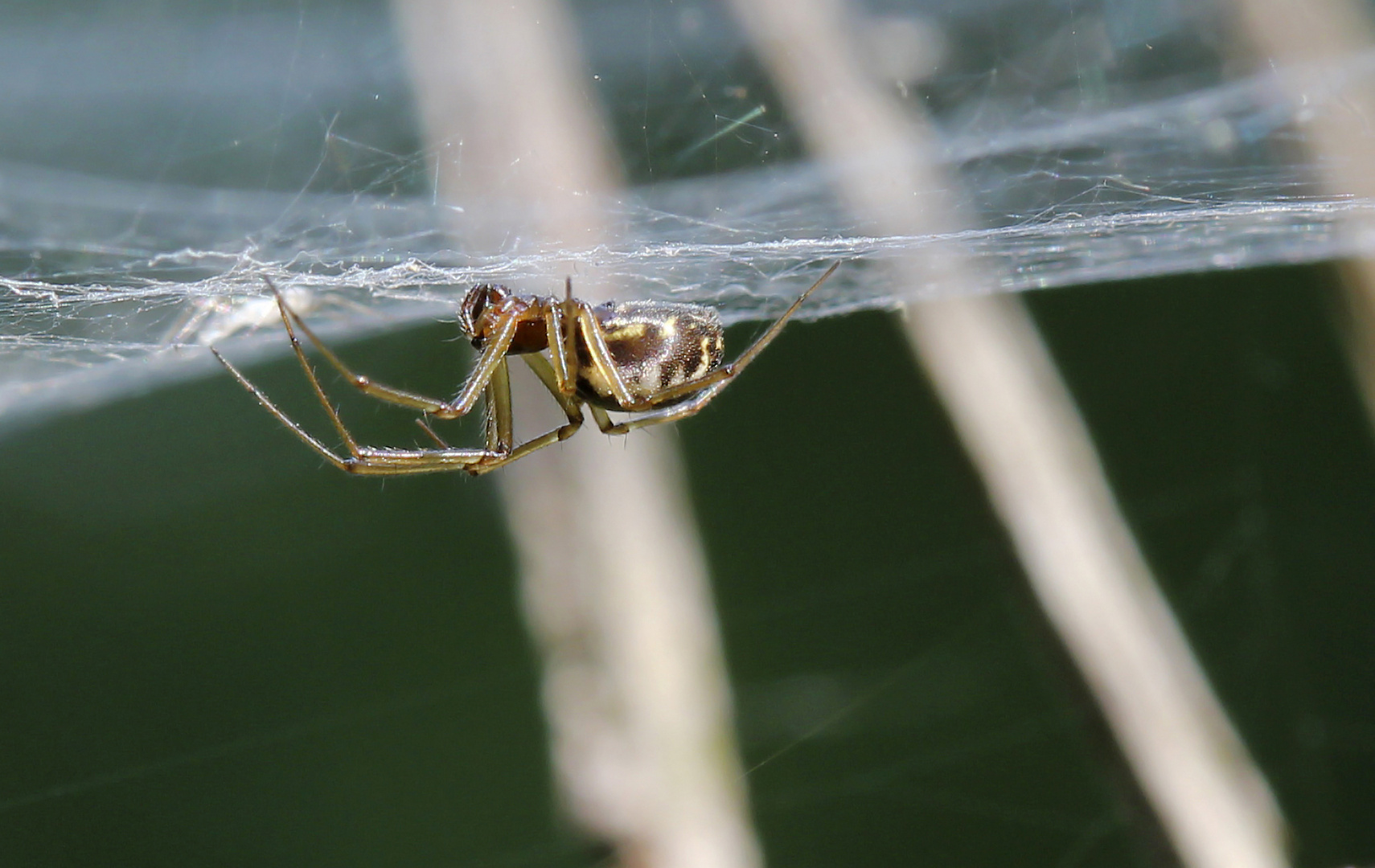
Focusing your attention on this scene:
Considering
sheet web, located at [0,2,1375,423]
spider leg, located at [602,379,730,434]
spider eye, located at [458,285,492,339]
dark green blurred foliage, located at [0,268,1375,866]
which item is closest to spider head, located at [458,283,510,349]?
spider eye, located at [458,285,492,339]

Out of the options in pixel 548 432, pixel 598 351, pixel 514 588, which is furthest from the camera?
pixel 514 588

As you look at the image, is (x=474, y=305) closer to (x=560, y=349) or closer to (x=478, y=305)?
(x=478, y=305)

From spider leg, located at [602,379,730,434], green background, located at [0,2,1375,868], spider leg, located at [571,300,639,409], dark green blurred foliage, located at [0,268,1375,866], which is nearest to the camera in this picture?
spider leg, located at [571,300,639,409]

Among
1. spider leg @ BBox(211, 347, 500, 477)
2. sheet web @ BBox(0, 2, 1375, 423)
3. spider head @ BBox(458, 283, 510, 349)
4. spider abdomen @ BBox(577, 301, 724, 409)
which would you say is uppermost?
sheet web @ BBox(0, 2, 1375, 423)

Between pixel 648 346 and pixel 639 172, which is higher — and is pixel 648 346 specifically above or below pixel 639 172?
below

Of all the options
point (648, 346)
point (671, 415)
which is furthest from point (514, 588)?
point (648, 346)

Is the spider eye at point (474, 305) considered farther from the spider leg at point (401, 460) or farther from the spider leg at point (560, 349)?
the spider leg at point (401, 460)

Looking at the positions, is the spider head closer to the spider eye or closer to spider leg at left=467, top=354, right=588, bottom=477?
the spider eye
